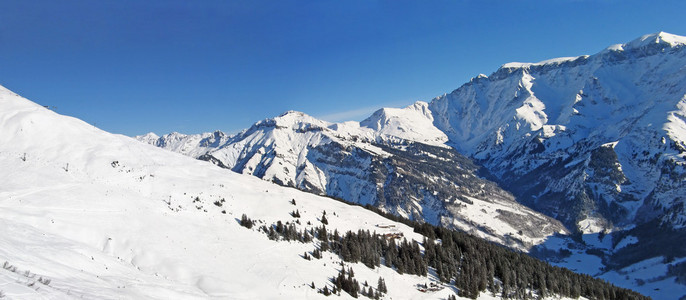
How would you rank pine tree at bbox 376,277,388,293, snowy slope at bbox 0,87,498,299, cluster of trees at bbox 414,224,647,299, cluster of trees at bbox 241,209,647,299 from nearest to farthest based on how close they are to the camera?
snowy slope at bbox 0,87,498,299 < pine tree at bbox 376,277,388,293 < cluster of trees at bbox 241,209,647,299 < cluster of trees at bbox 414,224,647,299

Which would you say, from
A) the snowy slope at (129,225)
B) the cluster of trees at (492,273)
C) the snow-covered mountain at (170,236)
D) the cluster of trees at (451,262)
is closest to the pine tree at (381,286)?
the snow-covered mountain at (170,236)

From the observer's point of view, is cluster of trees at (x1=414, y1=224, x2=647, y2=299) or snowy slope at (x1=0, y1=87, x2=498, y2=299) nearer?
snowy slope at (x1=0, y1=87, x2=498, y2=299)

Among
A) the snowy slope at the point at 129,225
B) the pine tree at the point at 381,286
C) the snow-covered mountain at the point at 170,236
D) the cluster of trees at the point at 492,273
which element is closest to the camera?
the snowy slope at the point at 129,225

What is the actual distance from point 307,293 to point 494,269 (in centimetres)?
5350

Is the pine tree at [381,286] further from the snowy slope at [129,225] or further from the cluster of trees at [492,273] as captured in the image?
the cluster of trees at [492,273]

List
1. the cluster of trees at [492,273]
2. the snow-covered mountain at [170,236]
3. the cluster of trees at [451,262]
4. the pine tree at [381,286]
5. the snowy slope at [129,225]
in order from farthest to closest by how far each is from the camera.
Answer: the cluster of trees at [492,273] < the cluster of trees at [451,262] < the pine tree at [381,286] < the snow-covered mountain at [170,236] < the snowy slope at [129,225]

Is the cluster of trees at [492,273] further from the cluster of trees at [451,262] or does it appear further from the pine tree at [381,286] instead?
the pine tree at [381,286]

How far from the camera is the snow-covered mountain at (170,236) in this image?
2939 centimetres

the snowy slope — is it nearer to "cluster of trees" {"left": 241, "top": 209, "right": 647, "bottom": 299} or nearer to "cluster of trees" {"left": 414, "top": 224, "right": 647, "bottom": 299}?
"cluster of trees" {"left": 241, "top": 209, "right": 647, "bottom": 299}

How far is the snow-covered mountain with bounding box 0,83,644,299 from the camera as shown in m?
29.4

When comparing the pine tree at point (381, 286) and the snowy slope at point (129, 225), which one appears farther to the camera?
the pine tree at point (381, 286)

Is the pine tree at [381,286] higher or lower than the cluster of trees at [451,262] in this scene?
lower

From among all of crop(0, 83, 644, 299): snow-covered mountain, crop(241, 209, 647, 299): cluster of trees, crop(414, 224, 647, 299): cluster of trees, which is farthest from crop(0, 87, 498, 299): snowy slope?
crop(414, 224, 647, 299): cluster of trees

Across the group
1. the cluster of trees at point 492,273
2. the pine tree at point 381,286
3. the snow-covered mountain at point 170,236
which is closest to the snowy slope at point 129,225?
the snow-covered mountain at point 170,236
